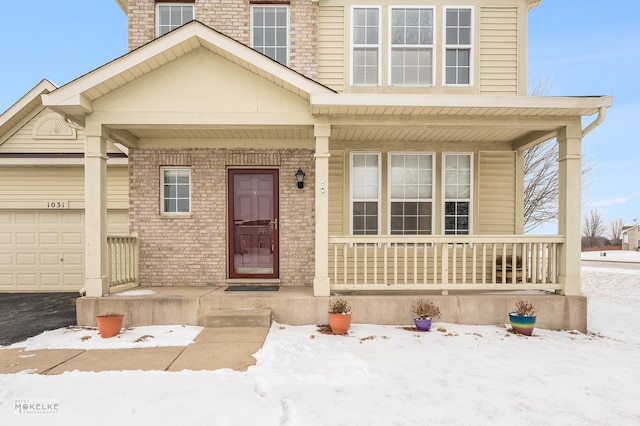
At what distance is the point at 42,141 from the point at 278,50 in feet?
18.5

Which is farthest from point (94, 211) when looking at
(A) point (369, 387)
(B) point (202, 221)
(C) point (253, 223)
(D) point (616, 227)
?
(D) point (616, 227)

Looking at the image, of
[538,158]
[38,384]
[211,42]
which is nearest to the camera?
[38,384]

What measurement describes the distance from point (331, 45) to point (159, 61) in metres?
3.28

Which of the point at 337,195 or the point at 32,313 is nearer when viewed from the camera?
the point at 32,313

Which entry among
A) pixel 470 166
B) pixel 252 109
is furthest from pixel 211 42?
pixel 470 166

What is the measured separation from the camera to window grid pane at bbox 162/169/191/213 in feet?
23.2

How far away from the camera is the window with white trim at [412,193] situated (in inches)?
285

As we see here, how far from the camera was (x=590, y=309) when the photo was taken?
7.66m

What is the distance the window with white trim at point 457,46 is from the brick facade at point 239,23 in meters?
2.61

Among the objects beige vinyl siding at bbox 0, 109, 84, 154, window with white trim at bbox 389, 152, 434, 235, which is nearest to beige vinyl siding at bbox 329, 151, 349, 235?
window with white trim at bbox 389, 152, 434, 235

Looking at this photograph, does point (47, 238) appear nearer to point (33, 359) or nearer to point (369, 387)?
point (33, 359)

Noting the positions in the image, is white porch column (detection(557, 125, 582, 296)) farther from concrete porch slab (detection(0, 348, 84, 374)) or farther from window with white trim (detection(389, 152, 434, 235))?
concrete porch slab (detection(0, 348, 84, 374))

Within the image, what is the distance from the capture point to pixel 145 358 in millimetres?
4203

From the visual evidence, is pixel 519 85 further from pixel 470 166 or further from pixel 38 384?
pixel 38 384
